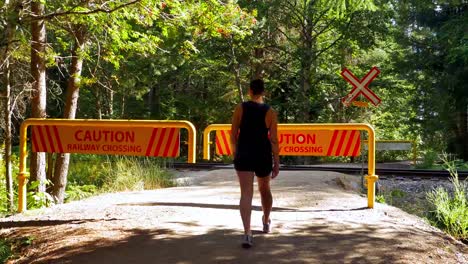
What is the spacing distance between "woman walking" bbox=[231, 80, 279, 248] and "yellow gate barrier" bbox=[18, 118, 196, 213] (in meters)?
2.22

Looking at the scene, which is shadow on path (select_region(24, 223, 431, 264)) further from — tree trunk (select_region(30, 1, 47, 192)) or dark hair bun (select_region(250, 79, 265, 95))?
tree trunk (select_region(30, 1, 47, 192))

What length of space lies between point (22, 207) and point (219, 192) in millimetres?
3648

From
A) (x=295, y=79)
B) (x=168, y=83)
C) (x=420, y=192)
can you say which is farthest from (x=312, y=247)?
(x=168, y=83)

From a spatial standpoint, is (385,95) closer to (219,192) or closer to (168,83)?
(168,83)

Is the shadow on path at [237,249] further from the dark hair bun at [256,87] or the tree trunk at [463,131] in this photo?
the tree trunk at [463,131]

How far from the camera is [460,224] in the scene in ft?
24.2

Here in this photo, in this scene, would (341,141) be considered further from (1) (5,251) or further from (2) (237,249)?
(1) (5,251)

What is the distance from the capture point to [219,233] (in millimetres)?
5902

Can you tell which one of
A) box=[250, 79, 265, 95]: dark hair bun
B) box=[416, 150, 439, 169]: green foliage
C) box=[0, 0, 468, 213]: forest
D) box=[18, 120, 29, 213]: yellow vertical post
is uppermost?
box=[0, 0, 468, 213]: forest

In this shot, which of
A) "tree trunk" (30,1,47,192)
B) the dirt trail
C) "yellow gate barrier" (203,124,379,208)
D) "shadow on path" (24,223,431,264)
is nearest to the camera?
"shadow on path" (24,223,431,264)

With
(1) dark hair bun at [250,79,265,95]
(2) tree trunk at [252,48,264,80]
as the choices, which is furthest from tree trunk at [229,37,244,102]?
(1) dark hair bun at [250,79,265,95]

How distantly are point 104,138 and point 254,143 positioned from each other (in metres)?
3.38

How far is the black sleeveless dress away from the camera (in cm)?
527

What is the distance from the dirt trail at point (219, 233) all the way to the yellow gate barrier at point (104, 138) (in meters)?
0.88
